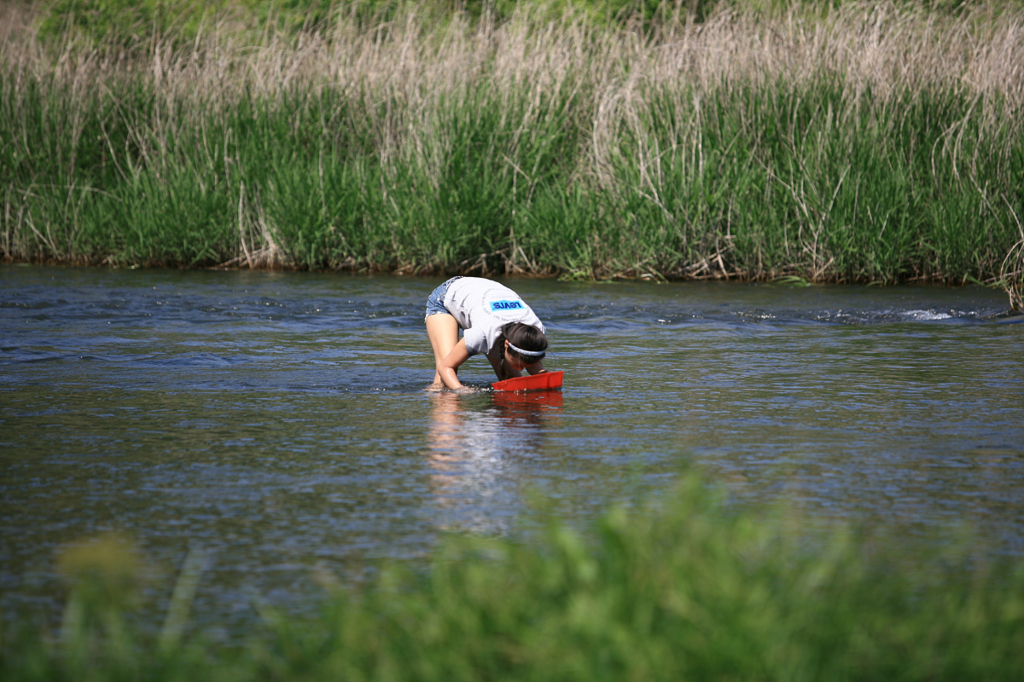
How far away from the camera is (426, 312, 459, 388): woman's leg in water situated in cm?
696

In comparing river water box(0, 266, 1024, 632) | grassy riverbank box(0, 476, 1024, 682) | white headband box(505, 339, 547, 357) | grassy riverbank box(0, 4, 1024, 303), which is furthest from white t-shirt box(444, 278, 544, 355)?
grassy riverbank box(0, 4, 1024, 303)

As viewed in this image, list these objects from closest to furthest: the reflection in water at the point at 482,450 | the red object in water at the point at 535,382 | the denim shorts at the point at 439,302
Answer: the reflection in water at the point at 482,450 < the red object in water at the point at 535,382 < the denim shorts at the point at 439,302

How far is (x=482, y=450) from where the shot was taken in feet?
17.0

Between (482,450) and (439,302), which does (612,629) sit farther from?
(439,302)

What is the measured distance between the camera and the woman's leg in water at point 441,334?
6965mm

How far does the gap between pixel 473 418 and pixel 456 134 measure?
23.2ft

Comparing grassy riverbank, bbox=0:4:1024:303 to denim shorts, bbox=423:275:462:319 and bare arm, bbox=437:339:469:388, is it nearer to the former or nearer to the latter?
denim shorts, bbox=423:275:462:319

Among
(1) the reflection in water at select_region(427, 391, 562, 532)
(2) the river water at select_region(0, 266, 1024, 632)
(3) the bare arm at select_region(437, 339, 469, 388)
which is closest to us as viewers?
(2) the river water at select_region(0, 266, 1024, 632)

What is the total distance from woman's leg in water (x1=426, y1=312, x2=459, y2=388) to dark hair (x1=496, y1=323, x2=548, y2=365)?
0.46 metres

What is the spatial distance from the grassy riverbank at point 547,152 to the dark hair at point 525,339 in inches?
213

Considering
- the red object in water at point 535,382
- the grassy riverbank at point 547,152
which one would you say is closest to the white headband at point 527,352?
the red object in water at point 535,382

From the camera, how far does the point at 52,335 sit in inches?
336

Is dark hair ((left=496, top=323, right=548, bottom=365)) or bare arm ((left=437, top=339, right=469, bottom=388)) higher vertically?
dark hair ((left=496, top=323, right=548, bottom=365))

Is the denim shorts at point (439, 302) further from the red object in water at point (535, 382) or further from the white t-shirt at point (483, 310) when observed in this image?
the red object in water at point (535, 382)
